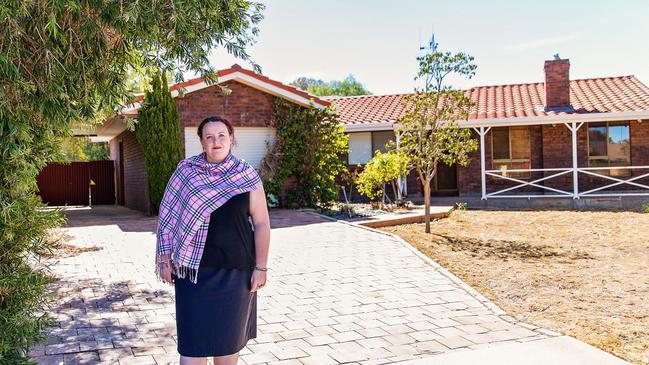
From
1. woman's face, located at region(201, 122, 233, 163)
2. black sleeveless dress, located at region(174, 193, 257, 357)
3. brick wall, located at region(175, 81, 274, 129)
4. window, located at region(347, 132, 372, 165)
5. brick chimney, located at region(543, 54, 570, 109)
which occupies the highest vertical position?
brick chimney, located at region(543, 54, 570, 109)

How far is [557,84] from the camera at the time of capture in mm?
18750

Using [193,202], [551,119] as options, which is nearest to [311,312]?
[193,202]

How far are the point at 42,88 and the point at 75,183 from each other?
70.7 ft

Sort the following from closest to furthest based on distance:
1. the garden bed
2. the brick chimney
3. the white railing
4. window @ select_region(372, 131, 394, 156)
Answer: the garden bed → the white railing → the brick chimney → window @ select_region(372, 131, 394, 156)

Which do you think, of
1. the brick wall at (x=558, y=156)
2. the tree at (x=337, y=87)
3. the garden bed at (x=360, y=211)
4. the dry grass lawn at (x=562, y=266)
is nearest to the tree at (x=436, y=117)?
the dry grass lawn at (x=562, y=266)

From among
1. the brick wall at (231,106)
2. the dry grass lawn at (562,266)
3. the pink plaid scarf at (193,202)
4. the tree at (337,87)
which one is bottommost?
the dry grass lawn at (562,266)

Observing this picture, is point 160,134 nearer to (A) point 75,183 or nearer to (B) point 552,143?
(A) point 75,183

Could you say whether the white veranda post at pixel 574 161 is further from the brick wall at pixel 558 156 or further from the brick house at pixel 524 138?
the brick wall at pixel 558 156

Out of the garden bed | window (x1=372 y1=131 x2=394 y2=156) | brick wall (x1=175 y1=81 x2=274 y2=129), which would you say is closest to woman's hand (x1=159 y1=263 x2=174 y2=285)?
the garden bed

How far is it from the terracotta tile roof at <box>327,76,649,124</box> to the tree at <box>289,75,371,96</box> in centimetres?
3585

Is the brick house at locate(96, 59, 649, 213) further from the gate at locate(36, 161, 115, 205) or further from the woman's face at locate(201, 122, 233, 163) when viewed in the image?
the woman's face at locate(201, 122, 233, 163)

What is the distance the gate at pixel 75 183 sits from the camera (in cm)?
2277

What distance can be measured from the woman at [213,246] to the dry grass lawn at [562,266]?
2.96m

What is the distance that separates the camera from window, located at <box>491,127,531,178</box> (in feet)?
61.2
